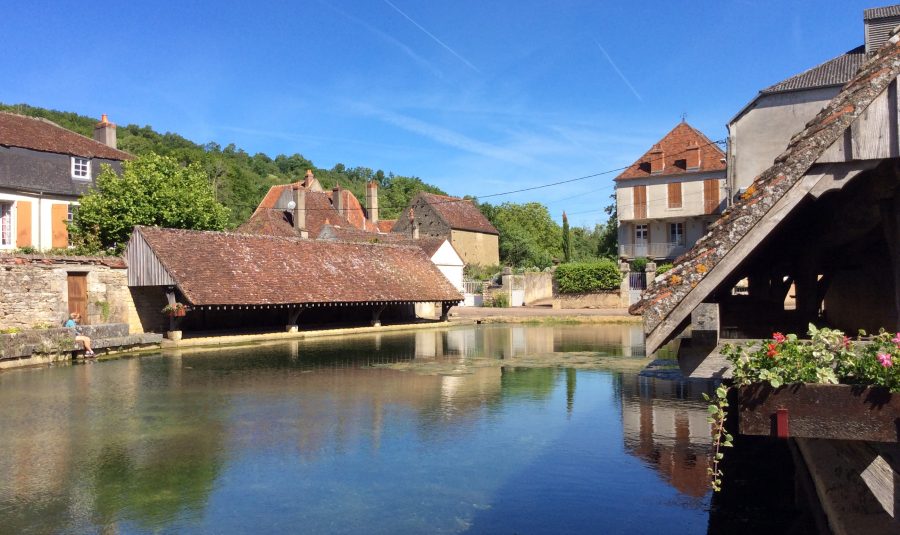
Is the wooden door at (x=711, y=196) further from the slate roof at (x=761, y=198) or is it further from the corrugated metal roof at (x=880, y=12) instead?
the slate roof at (x=761, y=198)

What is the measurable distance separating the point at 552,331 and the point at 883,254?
19.5 metres

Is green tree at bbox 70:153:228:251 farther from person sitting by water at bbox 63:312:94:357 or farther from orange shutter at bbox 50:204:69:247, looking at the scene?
person sitting by water at bbox 63:312:94:357

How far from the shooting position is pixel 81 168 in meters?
27.6

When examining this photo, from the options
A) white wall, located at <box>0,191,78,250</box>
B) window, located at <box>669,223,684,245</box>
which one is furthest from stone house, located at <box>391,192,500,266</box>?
white wall, located at <box>0,191,78,250</box>

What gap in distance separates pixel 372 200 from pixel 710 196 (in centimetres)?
2114

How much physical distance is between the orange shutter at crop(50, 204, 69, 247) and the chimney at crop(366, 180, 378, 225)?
67.6 ft

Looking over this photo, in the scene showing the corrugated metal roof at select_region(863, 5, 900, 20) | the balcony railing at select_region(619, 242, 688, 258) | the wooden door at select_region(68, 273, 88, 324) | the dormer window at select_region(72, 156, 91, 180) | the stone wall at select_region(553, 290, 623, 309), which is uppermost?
the corrugated metal roof at select_region(863, 5, 900, 20)

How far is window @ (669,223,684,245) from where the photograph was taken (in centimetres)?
3641

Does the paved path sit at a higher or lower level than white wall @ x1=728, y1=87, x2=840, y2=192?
lower

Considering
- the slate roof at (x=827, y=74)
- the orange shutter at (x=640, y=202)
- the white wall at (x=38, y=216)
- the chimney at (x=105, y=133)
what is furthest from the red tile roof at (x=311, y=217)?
the slate roof at (x=827, y=74)

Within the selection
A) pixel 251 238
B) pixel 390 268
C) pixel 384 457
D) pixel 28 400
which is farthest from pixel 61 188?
pixel 384 457

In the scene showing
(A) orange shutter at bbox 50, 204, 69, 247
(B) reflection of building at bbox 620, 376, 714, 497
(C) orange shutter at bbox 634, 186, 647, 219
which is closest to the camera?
(B) reflection of building at bbox 620, 376, 714, 497

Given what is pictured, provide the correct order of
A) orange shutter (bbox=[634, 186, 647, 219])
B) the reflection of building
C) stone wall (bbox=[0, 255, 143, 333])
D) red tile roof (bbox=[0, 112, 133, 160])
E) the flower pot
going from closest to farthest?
the flower pot → the reflection of building → stone wall (bbox=[0, 255, 143, 333]) → red tile roof (bbox=[0, 112, 133, 160]) → orange shutter (bbox=[634, 186, 647, 219])

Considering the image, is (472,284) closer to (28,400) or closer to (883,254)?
(28,400)
